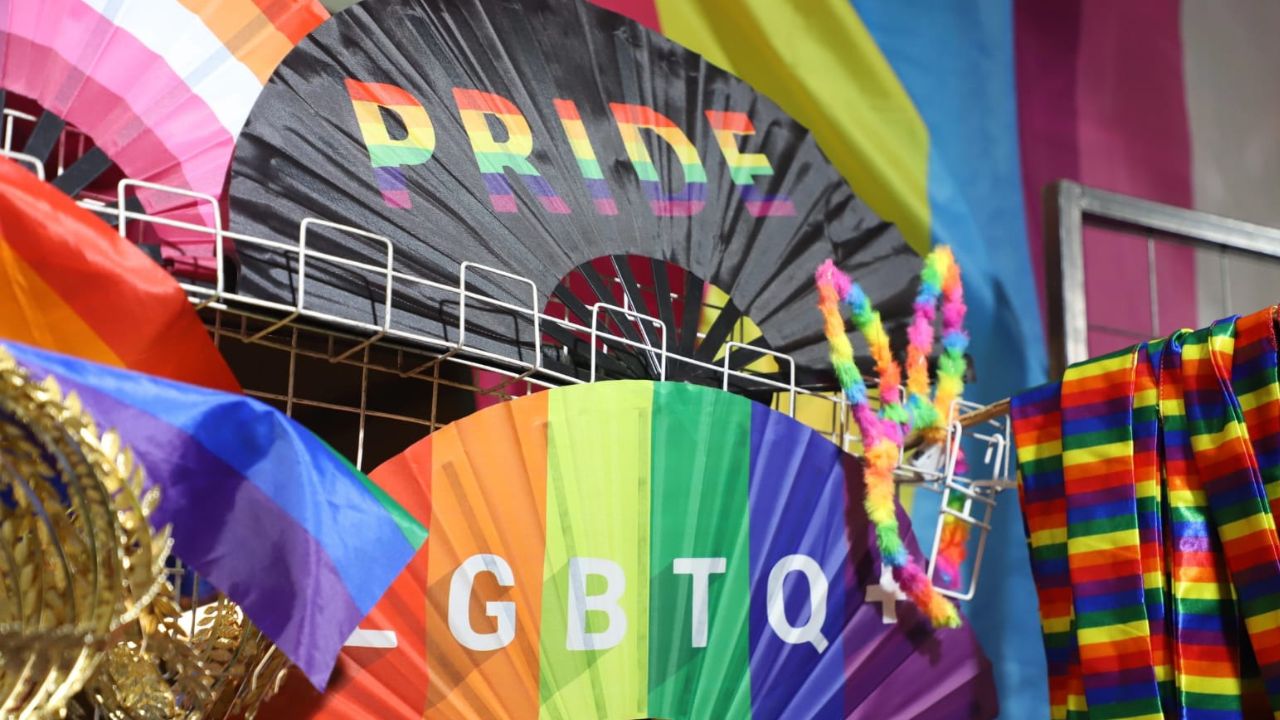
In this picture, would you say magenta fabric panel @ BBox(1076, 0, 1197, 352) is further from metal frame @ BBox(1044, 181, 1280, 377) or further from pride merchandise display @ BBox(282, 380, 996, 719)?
pride merchandise display @ BBox(282, 380, 996, 719)

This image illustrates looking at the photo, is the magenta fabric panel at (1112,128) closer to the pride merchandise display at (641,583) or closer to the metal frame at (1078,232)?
the metal frame at (1078,232)

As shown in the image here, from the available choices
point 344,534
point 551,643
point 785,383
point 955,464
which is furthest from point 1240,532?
point 344,534

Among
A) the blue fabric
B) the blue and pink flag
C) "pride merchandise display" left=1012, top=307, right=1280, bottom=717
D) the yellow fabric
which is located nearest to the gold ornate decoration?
the blue and pink flag

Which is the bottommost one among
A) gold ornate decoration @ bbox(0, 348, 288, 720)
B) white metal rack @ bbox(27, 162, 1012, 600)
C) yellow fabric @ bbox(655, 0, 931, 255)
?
gold ornate decoration @ bbox(0, 348, 288, 720)

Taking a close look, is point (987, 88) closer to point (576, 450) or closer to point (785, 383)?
point (785, 383)

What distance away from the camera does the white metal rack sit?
0.89 metres

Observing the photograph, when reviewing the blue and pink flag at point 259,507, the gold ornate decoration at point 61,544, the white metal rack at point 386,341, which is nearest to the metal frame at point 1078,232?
the white metal rack at point 386,341

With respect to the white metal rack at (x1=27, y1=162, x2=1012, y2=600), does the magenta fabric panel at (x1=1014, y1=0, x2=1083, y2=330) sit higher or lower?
higher

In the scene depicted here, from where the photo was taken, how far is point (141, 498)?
64 cm

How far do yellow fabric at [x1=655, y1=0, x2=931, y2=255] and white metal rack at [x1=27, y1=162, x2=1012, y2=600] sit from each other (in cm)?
38

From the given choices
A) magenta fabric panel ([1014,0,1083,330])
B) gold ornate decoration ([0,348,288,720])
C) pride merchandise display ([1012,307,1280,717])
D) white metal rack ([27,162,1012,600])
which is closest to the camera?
gold ornate decoration ([0,348,288,720])

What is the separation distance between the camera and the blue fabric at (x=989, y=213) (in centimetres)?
159

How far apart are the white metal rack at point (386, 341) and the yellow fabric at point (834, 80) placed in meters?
0.38

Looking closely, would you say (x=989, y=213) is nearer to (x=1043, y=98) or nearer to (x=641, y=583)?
(x=1043, y=98)
